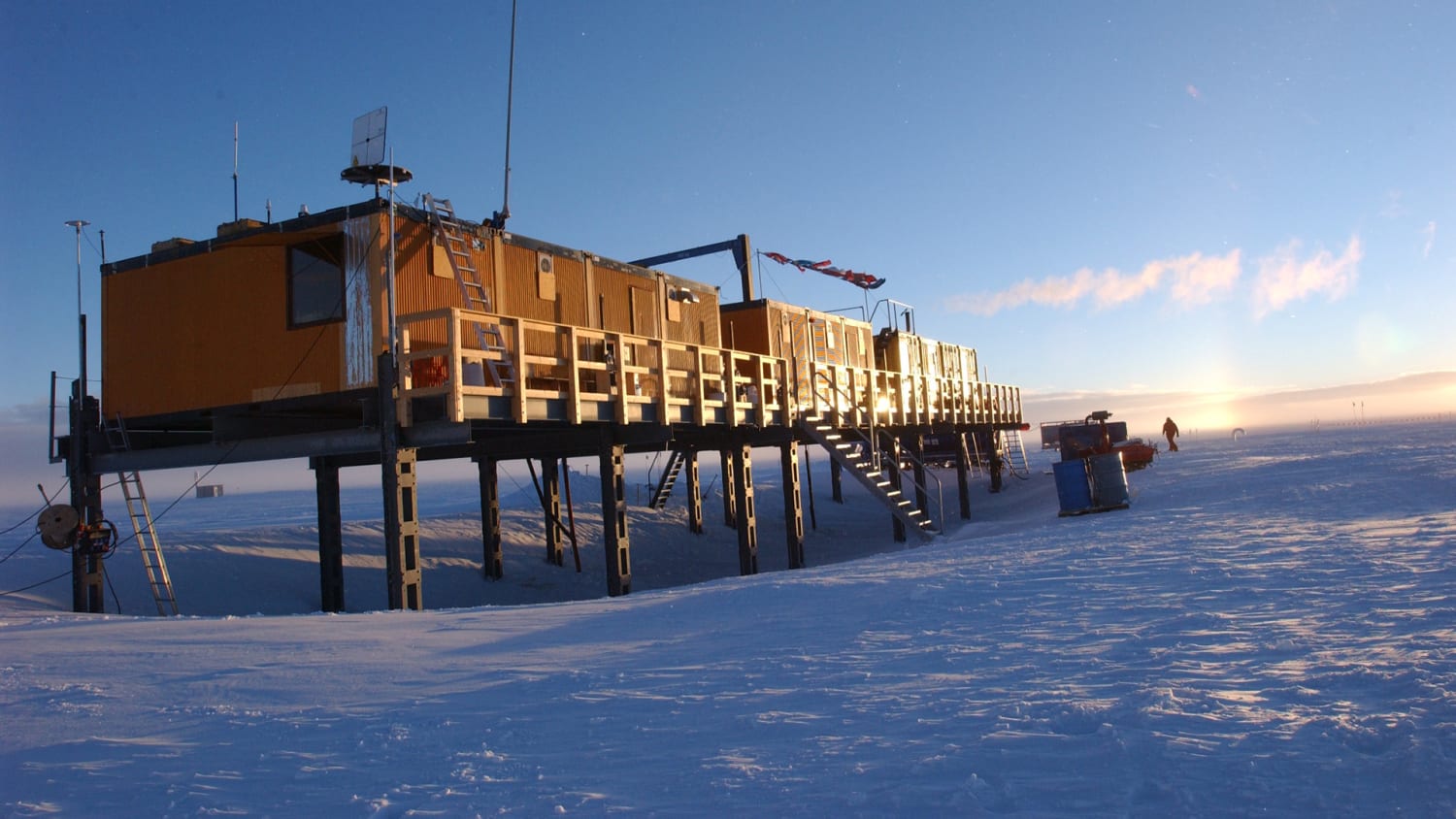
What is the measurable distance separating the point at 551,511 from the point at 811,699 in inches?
706

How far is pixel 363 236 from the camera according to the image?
13.2 metres

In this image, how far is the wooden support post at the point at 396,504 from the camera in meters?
12.0

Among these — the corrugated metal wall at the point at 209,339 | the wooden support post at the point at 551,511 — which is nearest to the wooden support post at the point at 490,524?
the wooden support post at the point at 551,511

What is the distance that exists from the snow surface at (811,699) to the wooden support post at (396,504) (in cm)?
282

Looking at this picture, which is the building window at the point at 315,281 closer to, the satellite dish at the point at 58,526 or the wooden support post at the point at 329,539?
the wooden support post at the point at 329,539

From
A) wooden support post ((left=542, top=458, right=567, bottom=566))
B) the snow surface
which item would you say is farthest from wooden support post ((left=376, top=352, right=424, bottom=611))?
wooden support post ((left=542, top=458, right=567, bottom=566))

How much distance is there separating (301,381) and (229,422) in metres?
2.22

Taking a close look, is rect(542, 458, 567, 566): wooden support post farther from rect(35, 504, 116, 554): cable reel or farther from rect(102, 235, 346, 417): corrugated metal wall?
rect(35, 504, 116, 554): cable reel

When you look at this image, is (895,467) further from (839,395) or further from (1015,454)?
(1015,454)

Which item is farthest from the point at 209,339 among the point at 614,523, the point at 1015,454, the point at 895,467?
the point at 1015,454

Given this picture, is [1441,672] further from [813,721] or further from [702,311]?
[702,311]

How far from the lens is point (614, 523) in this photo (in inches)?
607

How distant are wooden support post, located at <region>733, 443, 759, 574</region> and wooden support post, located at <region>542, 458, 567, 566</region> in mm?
4950

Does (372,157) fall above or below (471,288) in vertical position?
above
